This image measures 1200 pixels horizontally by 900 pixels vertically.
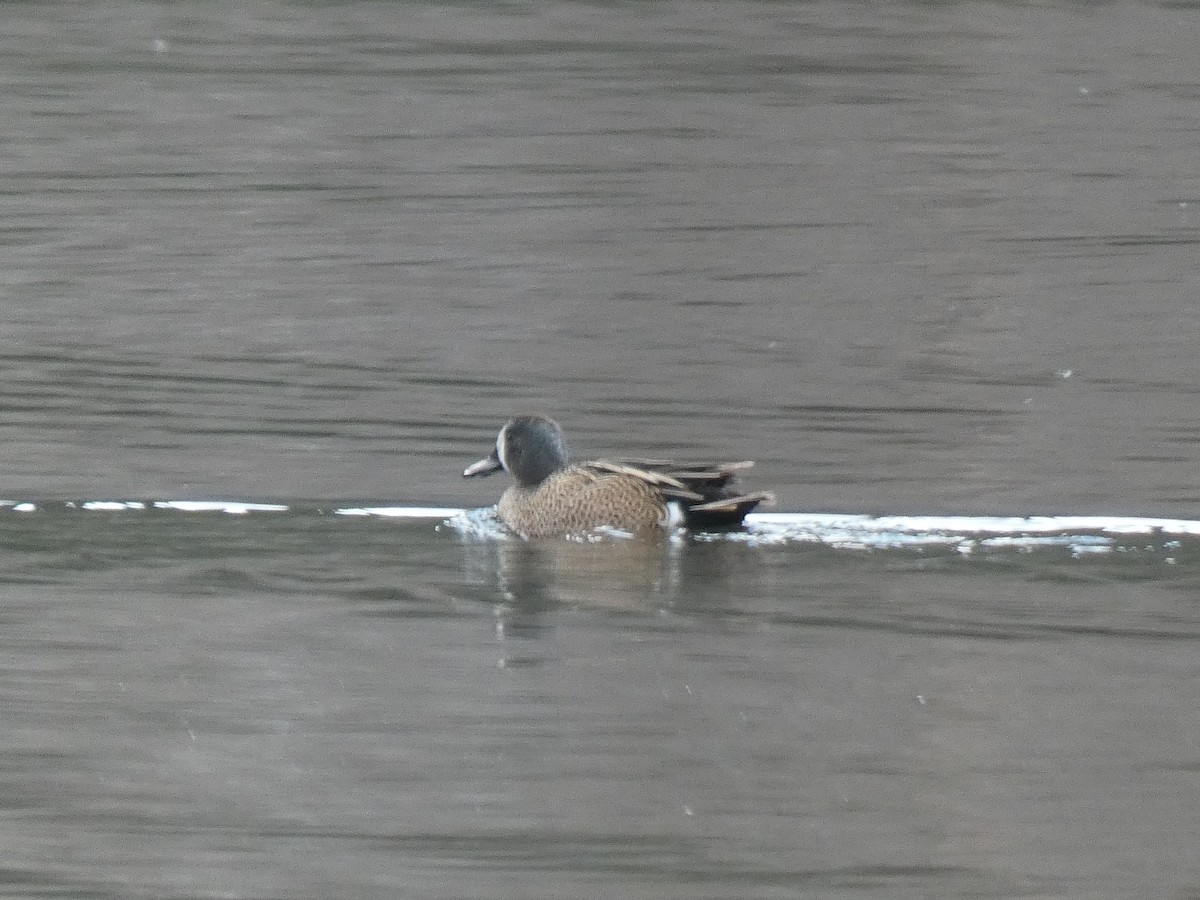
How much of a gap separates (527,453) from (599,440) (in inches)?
30.6

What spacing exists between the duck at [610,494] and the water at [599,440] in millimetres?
127

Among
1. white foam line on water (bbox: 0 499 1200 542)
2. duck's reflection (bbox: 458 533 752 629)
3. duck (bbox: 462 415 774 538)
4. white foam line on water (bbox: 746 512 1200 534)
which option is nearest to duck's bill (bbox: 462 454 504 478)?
duck (bbox: 462 415 774 538)

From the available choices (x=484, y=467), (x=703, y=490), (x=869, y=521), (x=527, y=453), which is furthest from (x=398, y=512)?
(x=869, y=521)

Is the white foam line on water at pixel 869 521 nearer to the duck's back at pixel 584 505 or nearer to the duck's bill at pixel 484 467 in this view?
the duck's bill at pixel 484 467

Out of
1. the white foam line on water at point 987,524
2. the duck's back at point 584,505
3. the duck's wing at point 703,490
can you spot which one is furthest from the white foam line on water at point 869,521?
the duck's back at point 584,505

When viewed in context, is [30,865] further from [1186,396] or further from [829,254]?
[829,254]

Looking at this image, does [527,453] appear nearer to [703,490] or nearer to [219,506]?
[703,490]

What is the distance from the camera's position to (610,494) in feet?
22.3

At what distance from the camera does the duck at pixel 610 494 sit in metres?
6.64

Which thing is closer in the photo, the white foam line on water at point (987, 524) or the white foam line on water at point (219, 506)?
the white foam line on water at point (987, 524)

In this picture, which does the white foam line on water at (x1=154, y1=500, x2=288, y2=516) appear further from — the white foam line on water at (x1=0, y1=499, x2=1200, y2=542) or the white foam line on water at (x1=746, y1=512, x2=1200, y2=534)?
the white foam line on water at (x1=746, y1=512, x2=1200, y2=534)

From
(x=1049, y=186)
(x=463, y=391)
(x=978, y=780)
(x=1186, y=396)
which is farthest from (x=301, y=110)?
(x=978, y=780)

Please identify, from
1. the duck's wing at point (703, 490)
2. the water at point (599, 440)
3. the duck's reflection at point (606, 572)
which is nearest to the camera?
the water at point (599, 440)

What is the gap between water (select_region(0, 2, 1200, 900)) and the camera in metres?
4.11
